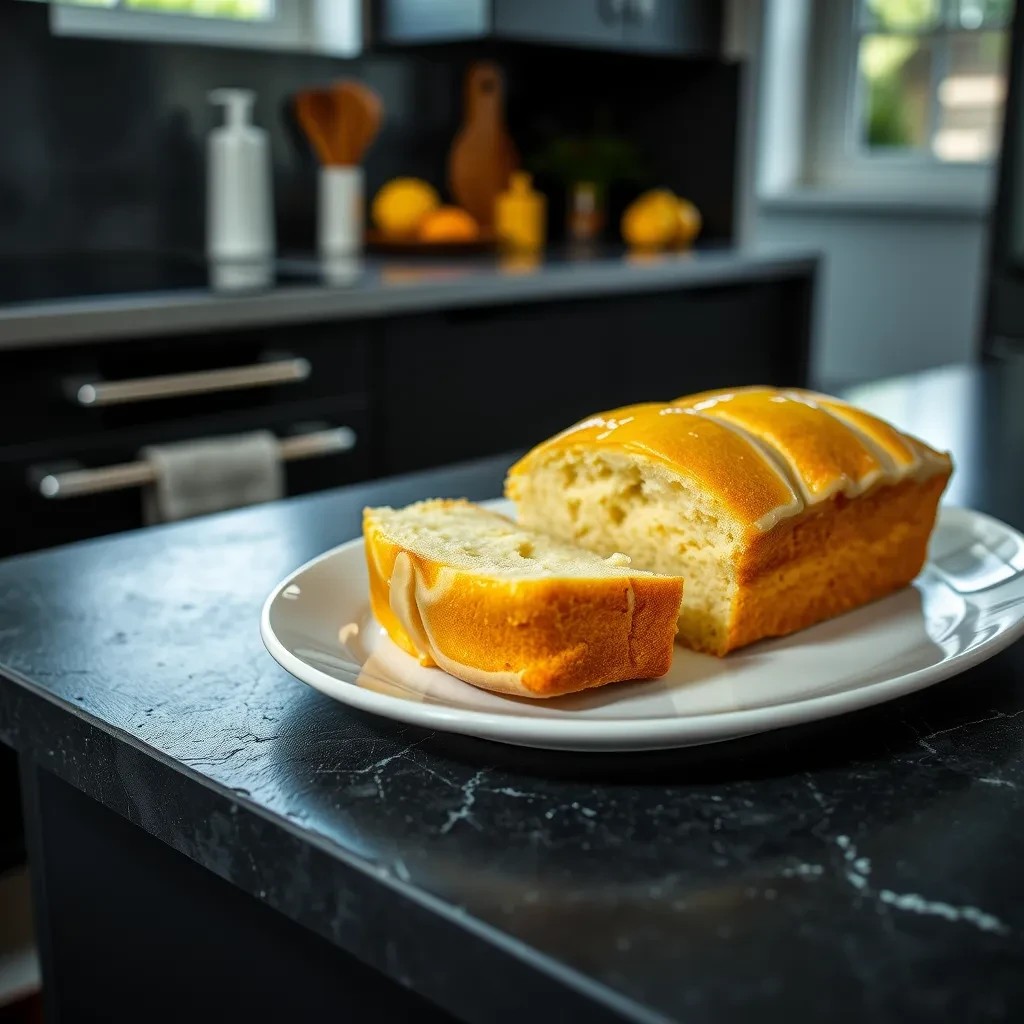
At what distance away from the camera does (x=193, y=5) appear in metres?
2.89

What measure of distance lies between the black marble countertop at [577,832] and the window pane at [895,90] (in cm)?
401

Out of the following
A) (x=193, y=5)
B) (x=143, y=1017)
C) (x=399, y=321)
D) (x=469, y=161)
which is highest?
(x=193, y=5)

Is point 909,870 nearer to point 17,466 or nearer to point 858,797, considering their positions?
point 858,797

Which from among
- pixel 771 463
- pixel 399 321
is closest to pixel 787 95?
pixel 399 321

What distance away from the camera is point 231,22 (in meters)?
2.90

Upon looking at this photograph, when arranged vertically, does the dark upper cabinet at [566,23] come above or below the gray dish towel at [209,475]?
above

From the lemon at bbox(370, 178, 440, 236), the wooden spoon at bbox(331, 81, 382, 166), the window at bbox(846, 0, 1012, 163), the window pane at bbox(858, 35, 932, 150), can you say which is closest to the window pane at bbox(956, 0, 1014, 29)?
the window at bbox(846, 0, 1012, 163)

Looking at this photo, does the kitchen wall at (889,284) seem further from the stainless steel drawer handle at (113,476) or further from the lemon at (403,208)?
the stainless steel drawer handle at (113,476)

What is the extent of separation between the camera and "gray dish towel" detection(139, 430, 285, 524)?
186cm

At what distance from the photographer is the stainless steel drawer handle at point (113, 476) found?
5.85 ft

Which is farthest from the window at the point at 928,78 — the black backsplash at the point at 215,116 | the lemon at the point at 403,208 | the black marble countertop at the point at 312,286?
the lemon at the point at 403,208

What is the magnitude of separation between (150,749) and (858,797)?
0.32 meters

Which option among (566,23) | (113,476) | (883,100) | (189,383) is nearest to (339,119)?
(566,23)

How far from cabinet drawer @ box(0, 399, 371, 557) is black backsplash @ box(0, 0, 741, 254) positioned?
80cm
